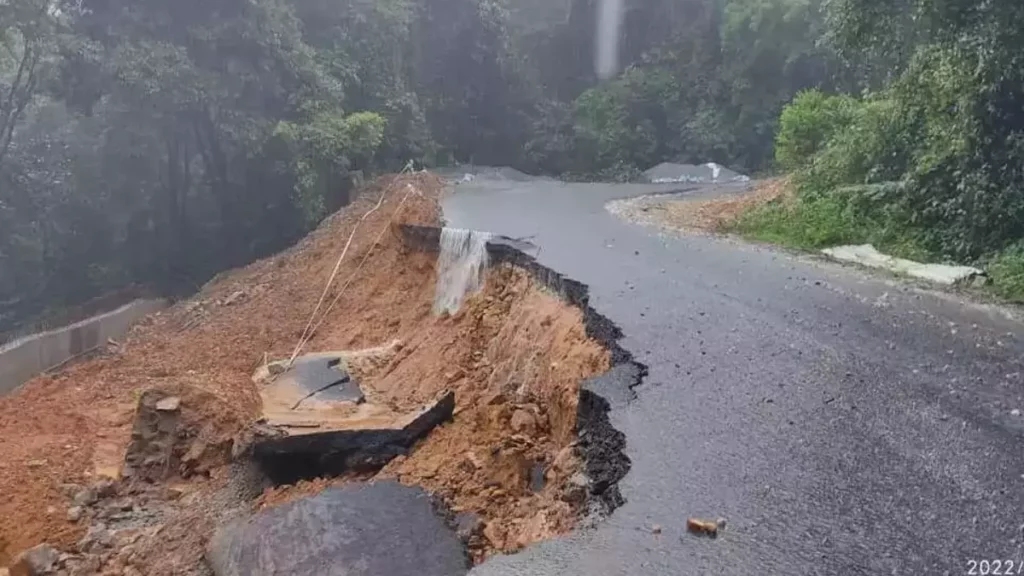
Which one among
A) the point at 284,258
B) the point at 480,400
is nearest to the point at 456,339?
the point at 480,400

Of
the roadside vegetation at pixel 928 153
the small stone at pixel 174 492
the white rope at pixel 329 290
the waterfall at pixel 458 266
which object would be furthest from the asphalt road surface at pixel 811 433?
the white rope at pixel 329 290

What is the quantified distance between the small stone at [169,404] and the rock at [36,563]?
2.33m

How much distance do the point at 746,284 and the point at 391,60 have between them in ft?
65.1

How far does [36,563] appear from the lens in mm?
6445

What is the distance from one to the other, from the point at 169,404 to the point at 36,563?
2598 millimetres

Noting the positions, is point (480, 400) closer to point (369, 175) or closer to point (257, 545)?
point (257, 545)

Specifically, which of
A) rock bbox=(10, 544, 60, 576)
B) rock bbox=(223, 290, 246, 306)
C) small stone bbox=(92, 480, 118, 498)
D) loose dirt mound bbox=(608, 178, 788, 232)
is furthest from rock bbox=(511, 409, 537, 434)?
rock bbox=(223, 290, 246, 306)

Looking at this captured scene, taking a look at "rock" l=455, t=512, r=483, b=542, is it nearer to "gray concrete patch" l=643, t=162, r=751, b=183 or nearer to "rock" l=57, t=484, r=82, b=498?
"rock" l=57, t=484, r=82, b=498

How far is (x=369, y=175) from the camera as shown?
904 inches

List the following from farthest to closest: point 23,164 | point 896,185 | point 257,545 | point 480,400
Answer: point 23,164, point 896,185, point 480,400, point 257,545

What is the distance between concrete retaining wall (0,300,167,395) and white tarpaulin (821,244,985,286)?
1150 centimetres

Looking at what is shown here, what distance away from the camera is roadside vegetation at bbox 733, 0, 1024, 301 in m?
8.91

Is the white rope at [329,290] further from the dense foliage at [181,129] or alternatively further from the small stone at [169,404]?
the dense foliage at [181,129]

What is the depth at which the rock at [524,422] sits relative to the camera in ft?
19.9
